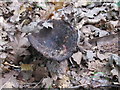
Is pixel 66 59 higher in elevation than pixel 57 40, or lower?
lower

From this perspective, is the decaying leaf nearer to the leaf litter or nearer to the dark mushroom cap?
the leaf litter

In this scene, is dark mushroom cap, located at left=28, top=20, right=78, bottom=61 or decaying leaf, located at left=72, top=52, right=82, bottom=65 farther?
decaying leaf, located at left=72, top=52, right=82, bottom=65

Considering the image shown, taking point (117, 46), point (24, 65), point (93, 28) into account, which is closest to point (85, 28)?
point (93, 28)

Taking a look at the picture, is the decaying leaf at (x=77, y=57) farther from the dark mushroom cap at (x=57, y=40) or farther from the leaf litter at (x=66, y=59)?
the dark mushroom cap at (x=57, y=40)

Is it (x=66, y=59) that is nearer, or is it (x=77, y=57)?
(x=66, y=59)

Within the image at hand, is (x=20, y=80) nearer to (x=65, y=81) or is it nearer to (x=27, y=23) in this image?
(x=65, y=81)

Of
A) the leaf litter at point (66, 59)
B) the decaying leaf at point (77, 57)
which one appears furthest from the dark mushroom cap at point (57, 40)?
the decaying leaf at point (77, 57)

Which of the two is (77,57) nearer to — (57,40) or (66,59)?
(66,59)

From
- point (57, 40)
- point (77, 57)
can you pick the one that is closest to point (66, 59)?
point (77, 57)

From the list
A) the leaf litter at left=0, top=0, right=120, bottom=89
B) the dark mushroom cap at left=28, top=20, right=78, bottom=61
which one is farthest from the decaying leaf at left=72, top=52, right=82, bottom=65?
the dark mushroom cap at left=28, top=20, right=78, bottom=61
